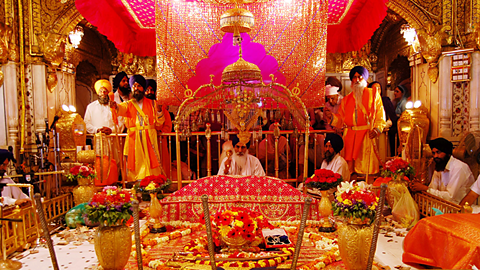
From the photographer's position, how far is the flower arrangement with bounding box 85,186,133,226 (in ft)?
11.4

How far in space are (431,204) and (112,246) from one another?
4.57m

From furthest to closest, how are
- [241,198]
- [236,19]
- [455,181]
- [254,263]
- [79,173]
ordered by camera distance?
[79,173] → [241,198] → [455,181] → [236,19] → [254,263]

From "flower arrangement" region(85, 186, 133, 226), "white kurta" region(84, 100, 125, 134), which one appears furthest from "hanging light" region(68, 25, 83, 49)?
"flower arrangement" region(85, 186, 133, 226)

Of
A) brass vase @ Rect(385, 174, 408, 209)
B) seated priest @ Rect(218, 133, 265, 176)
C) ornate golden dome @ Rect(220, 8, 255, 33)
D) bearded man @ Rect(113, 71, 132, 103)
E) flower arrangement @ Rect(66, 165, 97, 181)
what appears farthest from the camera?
bearded man @ Rect(113, 71, 132, 103)

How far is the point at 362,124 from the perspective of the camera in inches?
286

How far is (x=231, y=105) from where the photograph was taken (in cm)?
658

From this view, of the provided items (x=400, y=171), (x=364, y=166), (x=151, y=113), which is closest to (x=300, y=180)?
(x=364, y=166)

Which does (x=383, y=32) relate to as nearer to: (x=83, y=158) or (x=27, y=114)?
(x=83, y=158)

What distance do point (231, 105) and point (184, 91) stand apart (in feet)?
3.16

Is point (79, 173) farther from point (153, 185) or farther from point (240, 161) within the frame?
point (240, 161)

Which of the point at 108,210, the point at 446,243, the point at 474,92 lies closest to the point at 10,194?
the point at 108,210

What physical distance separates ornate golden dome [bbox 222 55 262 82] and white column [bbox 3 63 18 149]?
455 cm

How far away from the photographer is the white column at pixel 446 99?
7137mm

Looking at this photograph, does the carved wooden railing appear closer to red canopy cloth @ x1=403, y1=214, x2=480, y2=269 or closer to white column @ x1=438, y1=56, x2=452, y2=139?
red canopy cloth @ x1=403, y1=214, x2=480, y2=269
